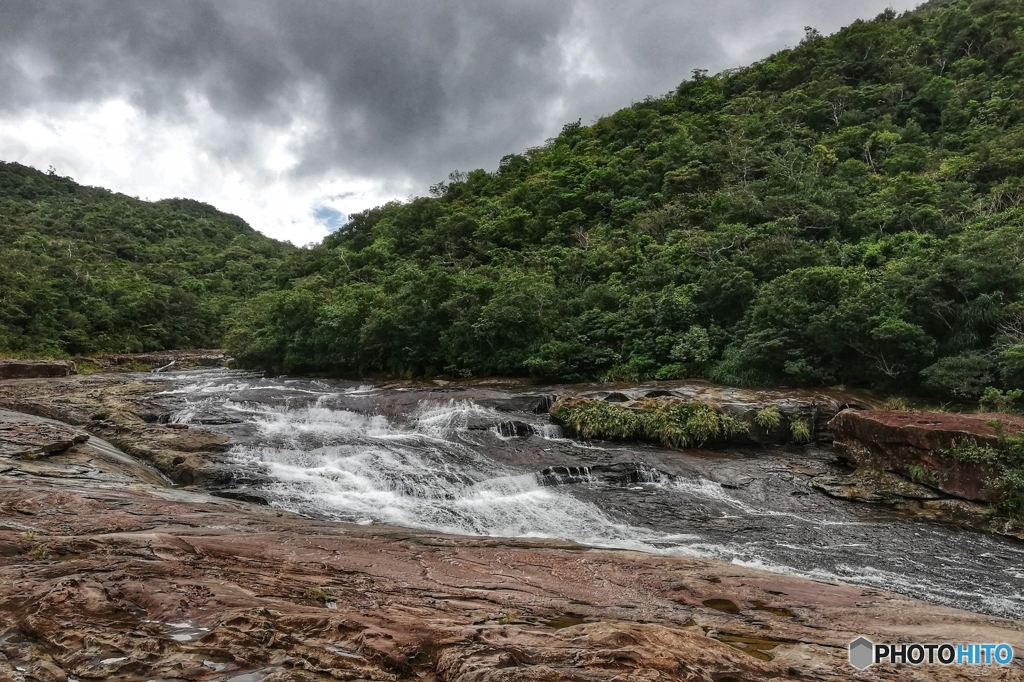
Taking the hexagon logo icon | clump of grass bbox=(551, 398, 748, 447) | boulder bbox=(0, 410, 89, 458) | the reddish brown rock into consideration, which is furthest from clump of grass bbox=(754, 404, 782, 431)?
boulder bbox=(0, 410, 89, 458)

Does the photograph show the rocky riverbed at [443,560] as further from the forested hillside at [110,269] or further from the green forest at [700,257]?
the forested hillside at [110,269]

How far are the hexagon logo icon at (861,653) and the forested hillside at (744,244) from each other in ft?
44.4

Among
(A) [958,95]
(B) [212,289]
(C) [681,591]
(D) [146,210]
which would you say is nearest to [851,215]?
(A) [958,95]

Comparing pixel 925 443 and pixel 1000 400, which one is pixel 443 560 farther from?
pixel 1000 400

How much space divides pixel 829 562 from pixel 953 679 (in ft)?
16.4

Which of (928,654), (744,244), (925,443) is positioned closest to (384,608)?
(928,654)

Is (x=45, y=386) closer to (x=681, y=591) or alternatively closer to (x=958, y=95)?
(x=681, y=591)

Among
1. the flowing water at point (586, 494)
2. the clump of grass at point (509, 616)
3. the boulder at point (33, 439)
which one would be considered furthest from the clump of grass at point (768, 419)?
the boulder at point (33, 439)

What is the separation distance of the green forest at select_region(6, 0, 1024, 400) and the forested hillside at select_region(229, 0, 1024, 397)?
12cm

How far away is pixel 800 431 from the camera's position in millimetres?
14695

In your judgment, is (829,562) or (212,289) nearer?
(829,562)

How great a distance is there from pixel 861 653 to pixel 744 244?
80.8 feet

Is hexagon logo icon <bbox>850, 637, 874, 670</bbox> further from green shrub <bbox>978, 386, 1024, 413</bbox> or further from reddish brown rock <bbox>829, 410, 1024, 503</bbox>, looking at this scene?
green shrub <bbox>978, 386, 1024, 413</bbox>

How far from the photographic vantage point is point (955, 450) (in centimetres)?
1115
